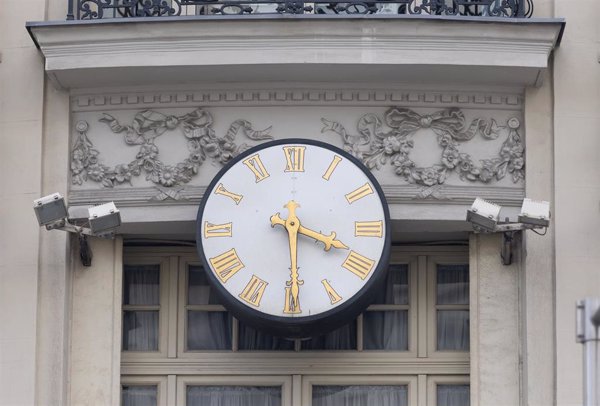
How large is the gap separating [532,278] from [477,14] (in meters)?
2.06

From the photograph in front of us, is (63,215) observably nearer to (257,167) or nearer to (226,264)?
(226,264)

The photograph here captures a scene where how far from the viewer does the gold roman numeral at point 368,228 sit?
1773 centimetres

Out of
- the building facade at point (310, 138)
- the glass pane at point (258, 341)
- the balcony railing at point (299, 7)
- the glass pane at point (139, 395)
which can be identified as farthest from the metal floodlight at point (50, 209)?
the glass pane at point (258, 341)

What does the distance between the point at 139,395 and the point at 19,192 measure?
1.82 meters

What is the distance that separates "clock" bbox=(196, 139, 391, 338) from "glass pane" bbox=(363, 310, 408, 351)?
80cm

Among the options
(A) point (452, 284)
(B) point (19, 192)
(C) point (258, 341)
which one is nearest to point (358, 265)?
(A) point (452, 284)

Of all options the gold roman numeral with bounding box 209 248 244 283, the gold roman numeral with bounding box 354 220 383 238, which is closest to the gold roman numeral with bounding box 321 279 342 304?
the gold roman numeral with bounding box 354 220 383 238

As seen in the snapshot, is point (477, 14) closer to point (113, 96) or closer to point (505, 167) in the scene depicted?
point (505, 167)

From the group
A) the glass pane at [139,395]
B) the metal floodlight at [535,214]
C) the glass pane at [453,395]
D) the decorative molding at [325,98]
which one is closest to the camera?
the metal floodlight at [535,214]

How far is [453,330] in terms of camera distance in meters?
18.5

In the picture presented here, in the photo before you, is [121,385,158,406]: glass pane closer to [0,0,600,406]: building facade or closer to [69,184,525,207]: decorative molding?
[0,0,600,406]: building facade

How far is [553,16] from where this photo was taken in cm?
1823

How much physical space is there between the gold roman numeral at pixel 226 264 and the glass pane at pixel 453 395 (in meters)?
1.93

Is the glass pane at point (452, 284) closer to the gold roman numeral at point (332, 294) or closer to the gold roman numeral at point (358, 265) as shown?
the gold roman numeral at point (358, 265)
